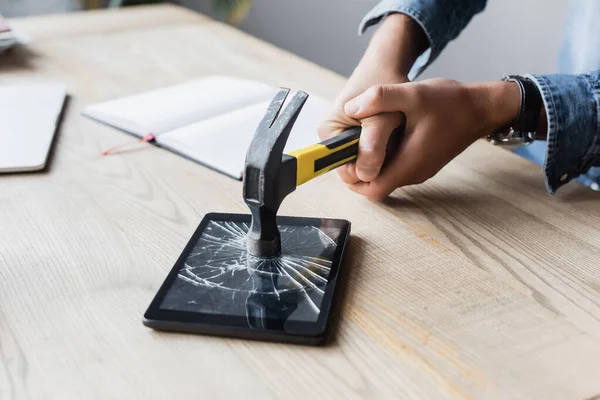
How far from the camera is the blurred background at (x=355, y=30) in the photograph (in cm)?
185

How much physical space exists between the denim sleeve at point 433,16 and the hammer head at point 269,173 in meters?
0.46

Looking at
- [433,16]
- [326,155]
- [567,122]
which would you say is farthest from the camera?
[433,16]

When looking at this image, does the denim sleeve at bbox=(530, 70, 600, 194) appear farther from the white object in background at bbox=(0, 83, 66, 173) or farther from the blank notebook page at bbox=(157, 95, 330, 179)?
the white object in background at bbox=(0, 83, 66, 173)

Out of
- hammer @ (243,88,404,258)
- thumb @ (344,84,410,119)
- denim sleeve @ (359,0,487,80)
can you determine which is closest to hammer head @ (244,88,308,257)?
hammer @ (243,88,404,258)

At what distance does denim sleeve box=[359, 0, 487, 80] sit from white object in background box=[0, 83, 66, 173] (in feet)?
1.71

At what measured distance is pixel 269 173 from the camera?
619 millimetres

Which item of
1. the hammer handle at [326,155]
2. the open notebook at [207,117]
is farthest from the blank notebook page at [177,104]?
the hammer handle at [326,155]

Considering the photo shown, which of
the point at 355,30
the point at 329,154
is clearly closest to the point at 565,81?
the point at 329,154

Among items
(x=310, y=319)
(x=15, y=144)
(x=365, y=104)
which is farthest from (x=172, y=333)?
(x=15, y=144)

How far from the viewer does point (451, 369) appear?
0.51m

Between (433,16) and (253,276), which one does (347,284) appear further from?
(433,16)

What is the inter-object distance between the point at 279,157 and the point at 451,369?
0.24 metres

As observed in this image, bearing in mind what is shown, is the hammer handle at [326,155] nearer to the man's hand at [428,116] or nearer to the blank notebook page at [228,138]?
the man's hand at [428,116]

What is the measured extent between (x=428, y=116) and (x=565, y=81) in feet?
0.61
